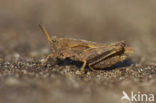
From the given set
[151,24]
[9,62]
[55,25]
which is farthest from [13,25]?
[151,24]

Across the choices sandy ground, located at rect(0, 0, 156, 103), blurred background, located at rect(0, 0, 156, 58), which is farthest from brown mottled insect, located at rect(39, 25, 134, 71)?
blurred background, located at rect(0, 0, 156, 58)

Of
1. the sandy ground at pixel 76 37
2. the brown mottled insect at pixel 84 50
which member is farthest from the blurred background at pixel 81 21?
the brown mottled insect at pixel 84 50

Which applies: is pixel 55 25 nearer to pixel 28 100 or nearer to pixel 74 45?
pixel 74 45

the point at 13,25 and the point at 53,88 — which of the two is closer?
the point at 53,88

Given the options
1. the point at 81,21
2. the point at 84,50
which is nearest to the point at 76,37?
the point at 81,21

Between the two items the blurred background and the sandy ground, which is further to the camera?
the blurred background

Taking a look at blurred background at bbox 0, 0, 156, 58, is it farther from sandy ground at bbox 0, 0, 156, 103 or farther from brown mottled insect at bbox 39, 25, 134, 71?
brown mottled insect at bbox 39, 25, 134, 71
